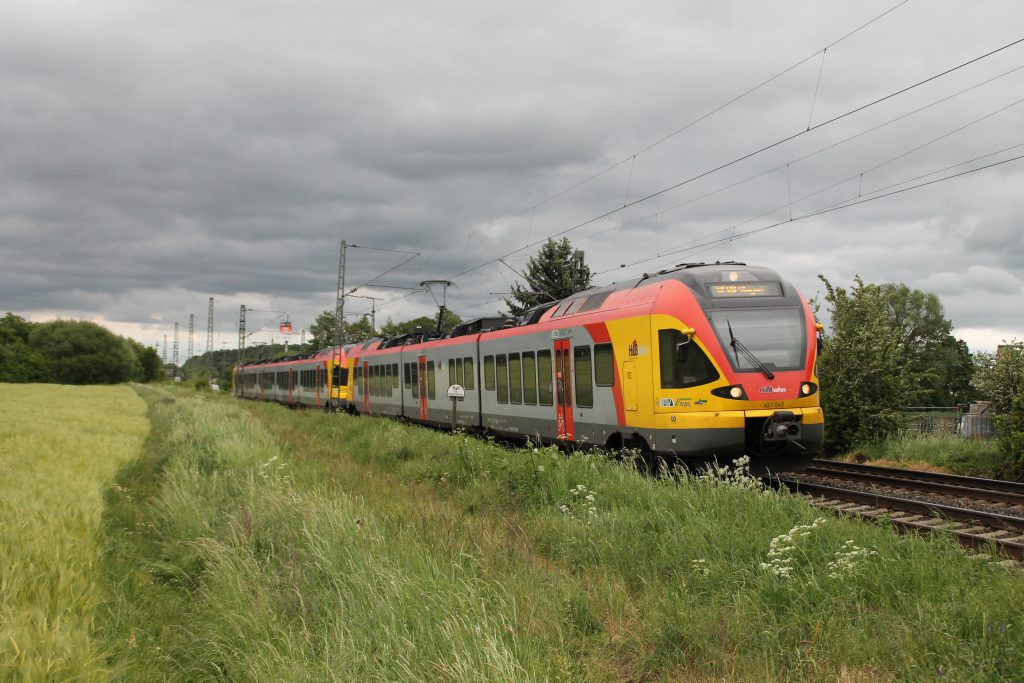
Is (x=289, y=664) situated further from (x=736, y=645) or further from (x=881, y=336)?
(x=881, y=336)

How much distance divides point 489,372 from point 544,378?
A: 3.70 metres

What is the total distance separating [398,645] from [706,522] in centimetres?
335

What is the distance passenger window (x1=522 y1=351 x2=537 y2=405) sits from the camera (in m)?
16.8

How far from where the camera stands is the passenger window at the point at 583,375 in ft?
46.1

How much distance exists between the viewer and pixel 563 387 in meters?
15.3

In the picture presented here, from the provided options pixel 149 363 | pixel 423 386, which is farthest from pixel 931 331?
pixel 149 363

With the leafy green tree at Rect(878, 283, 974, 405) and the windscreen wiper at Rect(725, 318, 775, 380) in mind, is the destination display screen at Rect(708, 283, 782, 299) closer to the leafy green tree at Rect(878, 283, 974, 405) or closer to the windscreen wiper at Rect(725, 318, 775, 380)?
the windscreen wiper at Rect(725, 318, 775, 380)

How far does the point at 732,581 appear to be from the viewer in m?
5.62

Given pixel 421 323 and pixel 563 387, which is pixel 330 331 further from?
pixel 563 387

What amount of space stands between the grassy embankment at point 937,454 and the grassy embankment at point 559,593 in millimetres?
9432

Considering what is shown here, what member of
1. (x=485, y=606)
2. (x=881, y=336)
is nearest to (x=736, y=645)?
(x=485, y=606)

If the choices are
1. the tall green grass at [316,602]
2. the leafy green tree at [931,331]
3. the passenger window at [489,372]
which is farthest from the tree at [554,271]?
the leafy green tree at [931,331]

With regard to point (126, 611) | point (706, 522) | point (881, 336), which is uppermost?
point (881, 336)

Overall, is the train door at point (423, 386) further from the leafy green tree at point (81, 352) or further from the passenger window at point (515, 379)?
the leafy green tree at point (81, 352)
